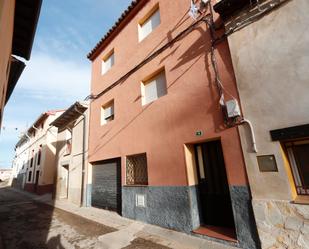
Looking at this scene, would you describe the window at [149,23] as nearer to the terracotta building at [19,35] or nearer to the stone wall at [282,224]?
the terracotta building at [19,35]

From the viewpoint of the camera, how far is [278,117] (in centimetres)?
357

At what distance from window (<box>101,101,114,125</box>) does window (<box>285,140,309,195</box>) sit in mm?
7076

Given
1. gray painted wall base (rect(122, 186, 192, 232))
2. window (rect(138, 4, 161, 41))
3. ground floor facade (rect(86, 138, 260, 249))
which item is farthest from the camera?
window (rect(138, 4, 161, 41))

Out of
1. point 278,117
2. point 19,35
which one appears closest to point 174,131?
point 278,117

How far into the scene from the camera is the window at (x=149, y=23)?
7.23 m

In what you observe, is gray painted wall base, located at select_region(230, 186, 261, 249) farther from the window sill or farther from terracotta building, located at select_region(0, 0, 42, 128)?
terracotta building, located at select_region(0, 0, 42, 128)

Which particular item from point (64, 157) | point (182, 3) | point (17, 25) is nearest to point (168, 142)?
point (182, 3)

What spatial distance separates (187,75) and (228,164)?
270 centimetres

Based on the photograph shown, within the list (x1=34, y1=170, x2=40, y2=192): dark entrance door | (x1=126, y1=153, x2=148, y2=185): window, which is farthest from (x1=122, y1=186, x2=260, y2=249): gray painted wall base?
(x1=34, y1=170, x2=40, y2=192): dark entrance door

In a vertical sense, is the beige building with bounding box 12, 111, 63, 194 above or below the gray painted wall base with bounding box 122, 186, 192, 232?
above

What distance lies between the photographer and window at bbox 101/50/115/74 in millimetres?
9712

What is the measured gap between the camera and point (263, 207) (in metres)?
3.57

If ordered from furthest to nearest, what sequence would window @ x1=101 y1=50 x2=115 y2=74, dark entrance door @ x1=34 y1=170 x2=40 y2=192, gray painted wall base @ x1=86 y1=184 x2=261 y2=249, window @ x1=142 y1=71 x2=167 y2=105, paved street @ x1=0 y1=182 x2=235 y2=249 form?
1. dark entrance door @ x1=34 y1=170 x2=40 y2=192
2. window @ x1=101 y1=50 x2=115 y2=74
3. window @ x1=142 y1=71 x2=167 y2=105
4. paved street @ x1=0 y1=182 x2=235 y2=249
5. gray painted wall base @ x1=86 y1=184 x2=261 y2=249

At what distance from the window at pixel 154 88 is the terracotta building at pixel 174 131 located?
1.5 inches
